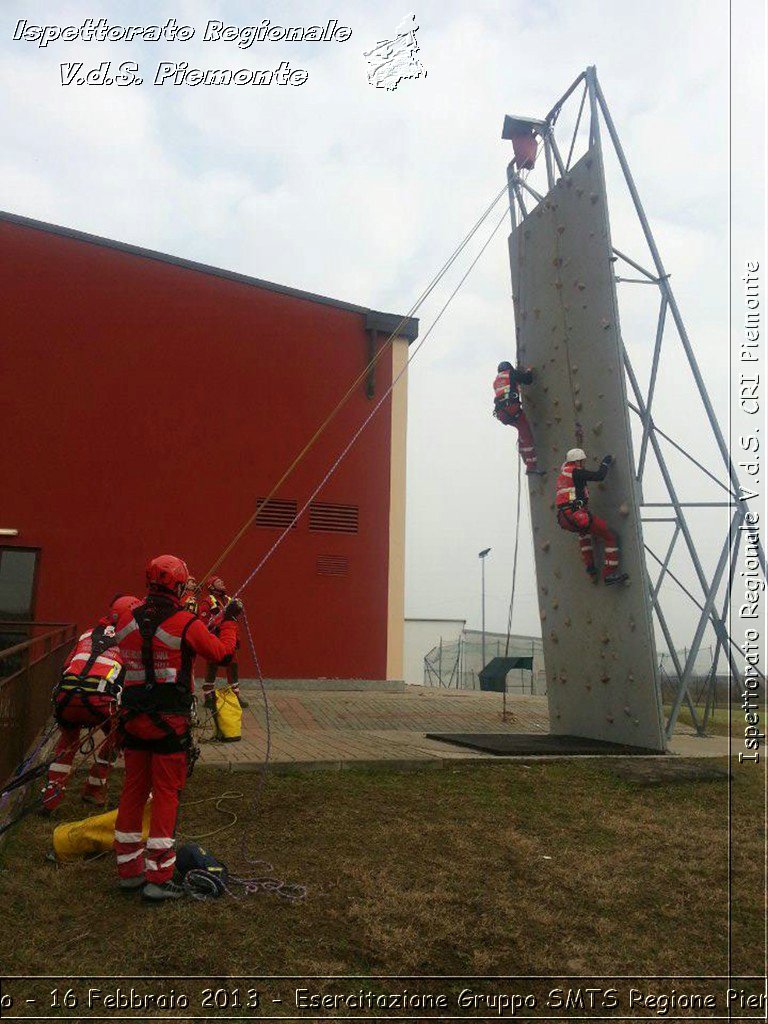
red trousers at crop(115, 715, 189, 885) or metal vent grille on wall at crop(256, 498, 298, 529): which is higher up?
metal vent grille on wall at crop(256, 498, 298, 529)

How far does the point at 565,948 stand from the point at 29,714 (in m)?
5.37

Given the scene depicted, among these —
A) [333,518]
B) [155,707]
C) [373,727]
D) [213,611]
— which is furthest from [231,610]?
[333,518]

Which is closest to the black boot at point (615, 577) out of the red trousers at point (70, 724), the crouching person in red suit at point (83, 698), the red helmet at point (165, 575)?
the crouching person in red suit at point (83, 698)

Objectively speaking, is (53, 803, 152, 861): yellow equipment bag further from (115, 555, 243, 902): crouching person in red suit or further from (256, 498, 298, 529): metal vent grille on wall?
(256, 498, 298, 529): metal vent grille on wall

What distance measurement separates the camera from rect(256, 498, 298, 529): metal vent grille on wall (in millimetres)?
16422

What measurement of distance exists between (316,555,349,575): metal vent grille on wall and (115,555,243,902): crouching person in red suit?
38.9 feet

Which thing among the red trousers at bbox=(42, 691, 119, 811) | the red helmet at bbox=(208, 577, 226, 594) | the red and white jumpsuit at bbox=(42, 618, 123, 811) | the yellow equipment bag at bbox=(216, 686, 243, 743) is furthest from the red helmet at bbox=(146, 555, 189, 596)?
the red helmet at bbox=(208, 577, 226, 594)

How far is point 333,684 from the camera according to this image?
16.3 meters

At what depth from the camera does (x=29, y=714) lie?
24.7ft

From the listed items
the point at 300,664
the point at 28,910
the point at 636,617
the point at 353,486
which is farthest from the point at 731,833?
the point at 353,486

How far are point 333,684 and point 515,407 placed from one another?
7638 mm

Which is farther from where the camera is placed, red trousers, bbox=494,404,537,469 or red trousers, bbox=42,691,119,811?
red trousers, bbox=494,404,537,469

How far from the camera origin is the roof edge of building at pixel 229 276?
15156 mm

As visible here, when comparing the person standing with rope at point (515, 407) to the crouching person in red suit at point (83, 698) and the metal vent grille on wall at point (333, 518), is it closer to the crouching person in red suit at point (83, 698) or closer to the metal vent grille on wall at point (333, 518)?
the crouching person in red suit at point (83, 698)
